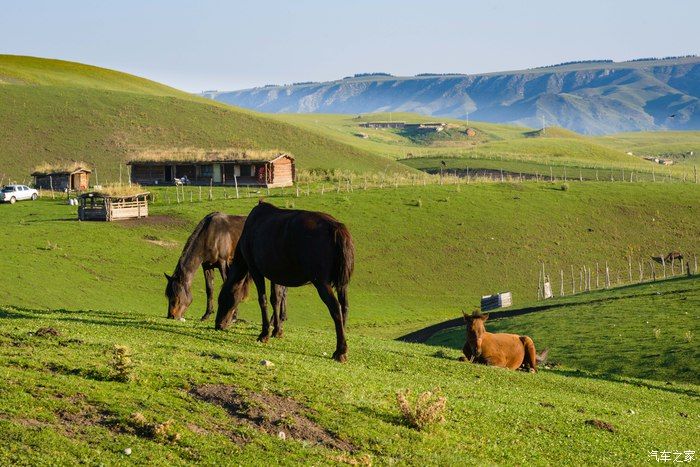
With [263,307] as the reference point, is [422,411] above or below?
below

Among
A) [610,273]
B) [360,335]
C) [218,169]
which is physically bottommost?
[610,273]

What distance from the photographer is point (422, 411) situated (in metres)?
15.7

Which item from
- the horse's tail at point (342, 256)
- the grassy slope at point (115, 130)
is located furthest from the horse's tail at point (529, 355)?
the grassy slope at point (115, 130)

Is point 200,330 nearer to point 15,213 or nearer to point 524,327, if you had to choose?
point 524,327

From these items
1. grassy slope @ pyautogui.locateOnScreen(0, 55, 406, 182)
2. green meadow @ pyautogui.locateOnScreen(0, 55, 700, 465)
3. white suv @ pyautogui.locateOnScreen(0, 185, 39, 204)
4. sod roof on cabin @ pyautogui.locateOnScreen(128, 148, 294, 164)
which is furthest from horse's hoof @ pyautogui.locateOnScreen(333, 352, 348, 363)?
grassy slope @ pyautogui.locateOnScreen(0, 55, 406, 182)

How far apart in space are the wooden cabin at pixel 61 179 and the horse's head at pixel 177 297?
229 ft

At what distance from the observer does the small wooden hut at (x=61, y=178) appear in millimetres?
95125

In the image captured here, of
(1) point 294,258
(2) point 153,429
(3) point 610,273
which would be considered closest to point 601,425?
A: (1) point 294,258

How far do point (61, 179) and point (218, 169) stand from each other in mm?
15787

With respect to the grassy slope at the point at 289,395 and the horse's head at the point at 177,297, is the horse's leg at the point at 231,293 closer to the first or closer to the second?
the grassy slope at the point at 289,395

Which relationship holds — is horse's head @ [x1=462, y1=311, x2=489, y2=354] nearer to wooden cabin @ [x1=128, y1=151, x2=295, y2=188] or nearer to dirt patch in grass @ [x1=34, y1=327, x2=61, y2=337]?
dirt patch in grass @ [x1=34, y1=327, x2=61, y2=337]

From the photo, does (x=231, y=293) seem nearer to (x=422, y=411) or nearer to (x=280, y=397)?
(x=280, y=397)

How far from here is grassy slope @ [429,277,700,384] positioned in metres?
31.6

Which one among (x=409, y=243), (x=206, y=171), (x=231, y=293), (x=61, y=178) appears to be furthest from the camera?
(x=206, y=171)
